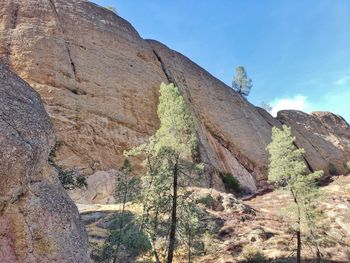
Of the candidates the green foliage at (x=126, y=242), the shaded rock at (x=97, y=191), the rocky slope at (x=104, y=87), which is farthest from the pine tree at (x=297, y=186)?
the rocky slope at (x=104, y=87)

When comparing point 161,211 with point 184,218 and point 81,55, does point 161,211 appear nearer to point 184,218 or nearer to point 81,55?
point 184,218

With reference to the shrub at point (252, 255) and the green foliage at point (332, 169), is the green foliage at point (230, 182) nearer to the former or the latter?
the shrub at point (252, 255)

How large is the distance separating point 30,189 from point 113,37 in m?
37.2

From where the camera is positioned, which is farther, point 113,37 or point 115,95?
point 113,37

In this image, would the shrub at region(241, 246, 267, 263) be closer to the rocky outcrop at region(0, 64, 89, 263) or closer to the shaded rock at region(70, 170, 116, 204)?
the shaded rock at region(70, 170, 116, 204)

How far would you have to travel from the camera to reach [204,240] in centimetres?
2472

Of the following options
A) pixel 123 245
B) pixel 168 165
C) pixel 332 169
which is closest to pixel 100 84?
pixel 168 165

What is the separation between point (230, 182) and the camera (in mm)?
44406

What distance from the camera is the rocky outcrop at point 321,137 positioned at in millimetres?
63000

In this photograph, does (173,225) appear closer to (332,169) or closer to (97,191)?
(97,191)

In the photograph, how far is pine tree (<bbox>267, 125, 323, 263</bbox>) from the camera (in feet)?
76.3

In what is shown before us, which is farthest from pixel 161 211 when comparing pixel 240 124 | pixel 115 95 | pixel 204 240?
pixel 240 124

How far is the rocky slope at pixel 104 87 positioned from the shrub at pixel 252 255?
1215 centimetres

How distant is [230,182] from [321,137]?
31.0 metres
